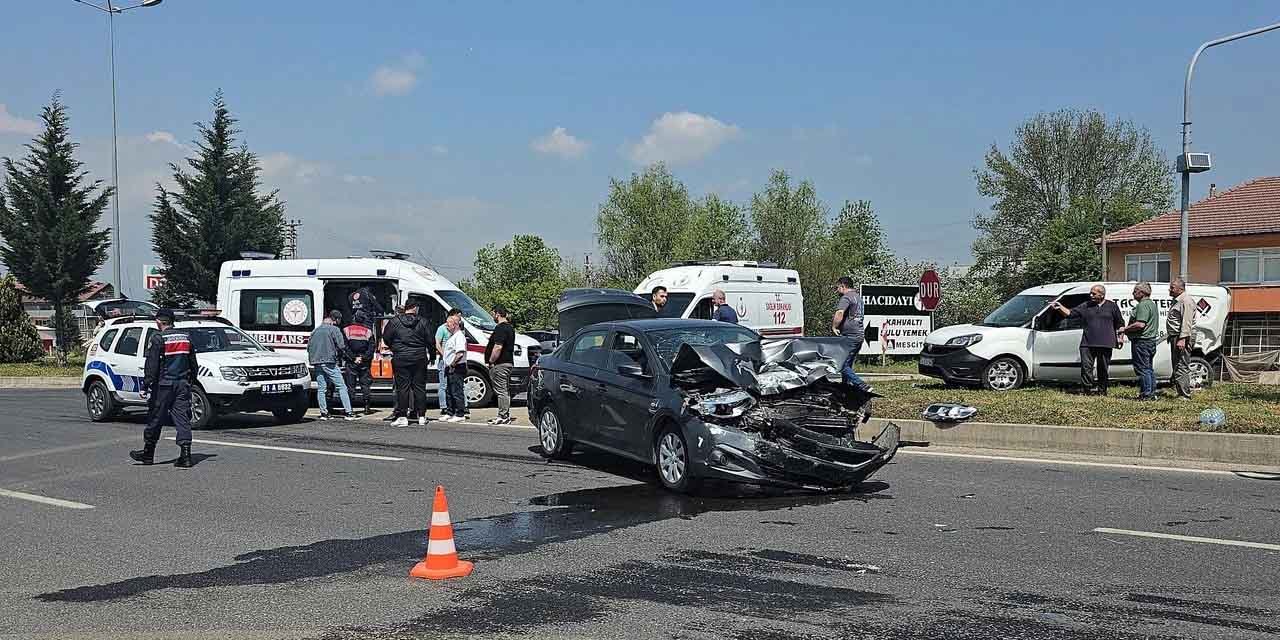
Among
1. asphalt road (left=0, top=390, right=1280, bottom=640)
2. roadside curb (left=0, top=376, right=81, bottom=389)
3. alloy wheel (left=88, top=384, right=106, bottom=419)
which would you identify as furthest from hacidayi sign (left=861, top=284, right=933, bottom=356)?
roadside curb (left=0, top=376, right=81, bottom=389)

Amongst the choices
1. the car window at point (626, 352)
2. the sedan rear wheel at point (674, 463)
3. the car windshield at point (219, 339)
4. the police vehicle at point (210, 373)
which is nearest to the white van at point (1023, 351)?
the car window at point (626, 352)

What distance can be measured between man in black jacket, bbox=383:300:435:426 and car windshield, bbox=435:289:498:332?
251 centimetres

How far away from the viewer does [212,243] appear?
154 ft

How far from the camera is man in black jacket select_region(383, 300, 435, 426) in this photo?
16.4m

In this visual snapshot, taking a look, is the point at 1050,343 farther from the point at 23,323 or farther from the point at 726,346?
the point at 23,323

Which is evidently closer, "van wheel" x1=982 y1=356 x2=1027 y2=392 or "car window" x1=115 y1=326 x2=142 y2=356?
"car window" x1=115 y1=326 x2=142 y2=356

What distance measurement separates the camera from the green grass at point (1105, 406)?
12.7m

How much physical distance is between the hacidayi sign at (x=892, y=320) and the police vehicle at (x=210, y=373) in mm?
20388

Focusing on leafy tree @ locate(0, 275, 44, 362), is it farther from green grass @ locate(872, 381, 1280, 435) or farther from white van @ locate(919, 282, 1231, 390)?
white van @ locate(919, 282, 1231, 390)

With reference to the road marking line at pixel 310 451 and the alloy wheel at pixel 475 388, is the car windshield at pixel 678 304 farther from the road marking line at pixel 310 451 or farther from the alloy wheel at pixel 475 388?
the road marking line at pixel 310 451

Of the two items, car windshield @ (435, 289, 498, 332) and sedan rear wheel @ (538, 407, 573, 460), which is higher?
car windshield @ (435, 289, 498, 332)

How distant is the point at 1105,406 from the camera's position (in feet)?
45.9

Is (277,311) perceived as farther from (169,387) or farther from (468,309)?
(169,387)

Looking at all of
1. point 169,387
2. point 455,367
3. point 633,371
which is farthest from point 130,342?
point 633,371
